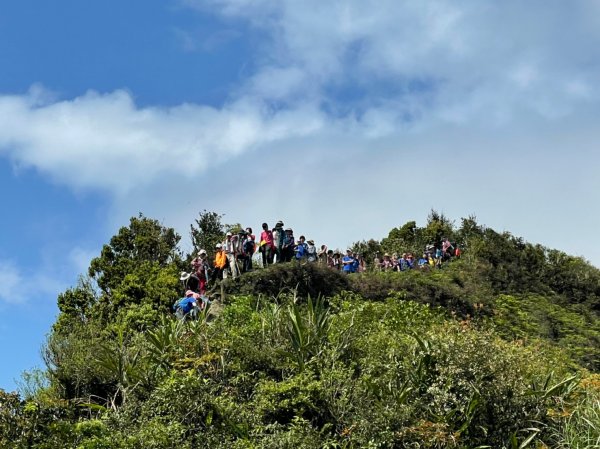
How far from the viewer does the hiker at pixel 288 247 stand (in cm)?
2775

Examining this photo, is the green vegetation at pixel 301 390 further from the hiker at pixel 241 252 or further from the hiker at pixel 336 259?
the hiker at pixel 336 259

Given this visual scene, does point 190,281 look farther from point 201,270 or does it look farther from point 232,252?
point 232,252

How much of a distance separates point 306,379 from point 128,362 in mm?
3893

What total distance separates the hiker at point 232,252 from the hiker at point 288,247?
166cm

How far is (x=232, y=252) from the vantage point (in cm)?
2695

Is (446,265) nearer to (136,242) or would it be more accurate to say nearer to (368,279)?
(368,279)

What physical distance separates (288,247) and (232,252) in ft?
6.52

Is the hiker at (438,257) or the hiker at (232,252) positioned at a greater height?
the hiker at (438,257)

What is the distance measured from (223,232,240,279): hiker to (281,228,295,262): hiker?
1.66m

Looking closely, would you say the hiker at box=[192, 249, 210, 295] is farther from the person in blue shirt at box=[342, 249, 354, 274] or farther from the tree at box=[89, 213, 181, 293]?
the tree at box=[89, 213, 181, 293]

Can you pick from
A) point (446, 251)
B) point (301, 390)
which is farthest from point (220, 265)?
point (446, 251)

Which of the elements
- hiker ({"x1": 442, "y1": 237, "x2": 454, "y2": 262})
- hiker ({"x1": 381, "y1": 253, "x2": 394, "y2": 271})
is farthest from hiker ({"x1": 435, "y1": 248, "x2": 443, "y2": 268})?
hiker ({"x1": 381, "y1": 253, "x2": 394, "y2": 271})

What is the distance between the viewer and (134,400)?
16.5 metres

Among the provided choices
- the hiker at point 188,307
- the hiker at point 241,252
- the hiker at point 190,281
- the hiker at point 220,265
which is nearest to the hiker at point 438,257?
the hiker at point 241,252
